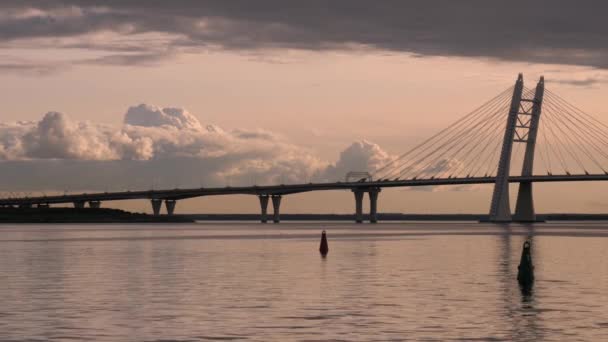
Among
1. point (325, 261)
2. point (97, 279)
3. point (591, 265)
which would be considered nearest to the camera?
point (97, 279)

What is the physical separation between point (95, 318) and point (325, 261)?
33160 mm

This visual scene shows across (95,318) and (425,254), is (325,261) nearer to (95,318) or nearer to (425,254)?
(425,254)

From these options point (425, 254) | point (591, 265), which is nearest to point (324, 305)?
point (591, 265)

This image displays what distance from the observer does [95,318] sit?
102 ft

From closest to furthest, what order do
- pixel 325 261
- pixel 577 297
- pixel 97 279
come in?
pixel 577 297
pixel 97 279
pixel 325 261

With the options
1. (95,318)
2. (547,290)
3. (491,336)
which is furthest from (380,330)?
(547,290)

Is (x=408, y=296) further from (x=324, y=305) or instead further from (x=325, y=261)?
(x=325, y=261)

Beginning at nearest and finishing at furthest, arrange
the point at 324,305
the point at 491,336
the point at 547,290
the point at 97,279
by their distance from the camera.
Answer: the point at 491,336, the point at 324,305, the point at 547,290, the point at 97,279

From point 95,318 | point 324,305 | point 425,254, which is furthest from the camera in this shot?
point 425,254

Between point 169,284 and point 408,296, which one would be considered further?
point 169,284

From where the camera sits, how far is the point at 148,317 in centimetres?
3156

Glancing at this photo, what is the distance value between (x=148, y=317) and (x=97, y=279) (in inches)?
622

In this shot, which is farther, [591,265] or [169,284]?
[591,265]

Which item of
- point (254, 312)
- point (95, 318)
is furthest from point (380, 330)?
point (95, 318)
